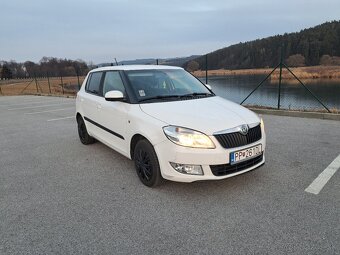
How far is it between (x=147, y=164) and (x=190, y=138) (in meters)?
0.77

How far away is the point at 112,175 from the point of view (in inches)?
159

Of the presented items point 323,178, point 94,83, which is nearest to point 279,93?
point 323,178

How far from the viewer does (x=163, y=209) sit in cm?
303

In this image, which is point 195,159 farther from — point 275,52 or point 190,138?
point 275,52

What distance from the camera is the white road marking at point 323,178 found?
3363 mm

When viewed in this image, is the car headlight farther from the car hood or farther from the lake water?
the lake water

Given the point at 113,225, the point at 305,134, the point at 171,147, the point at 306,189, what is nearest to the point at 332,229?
the point at 306,189

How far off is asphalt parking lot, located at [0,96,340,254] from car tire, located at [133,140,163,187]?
0.45 ft

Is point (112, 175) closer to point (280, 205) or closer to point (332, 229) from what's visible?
point (280, 205)

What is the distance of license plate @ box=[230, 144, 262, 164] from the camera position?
309 centimetres

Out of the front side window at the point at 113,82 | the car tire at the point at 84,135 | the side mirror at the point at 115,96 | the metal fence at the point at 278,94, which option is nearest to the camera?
the side mirror at the point at 115,96

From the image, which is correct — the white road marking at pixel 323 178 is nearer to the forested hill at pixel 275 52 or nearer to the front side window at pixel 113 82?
the front side window at pixel 113 82

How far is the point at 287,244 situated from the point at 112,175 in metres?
2.55

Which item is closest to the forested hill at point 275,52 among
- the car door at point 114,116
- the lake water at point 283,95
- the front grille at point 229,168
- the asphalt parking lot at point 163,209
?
the lake water at point 283,95
